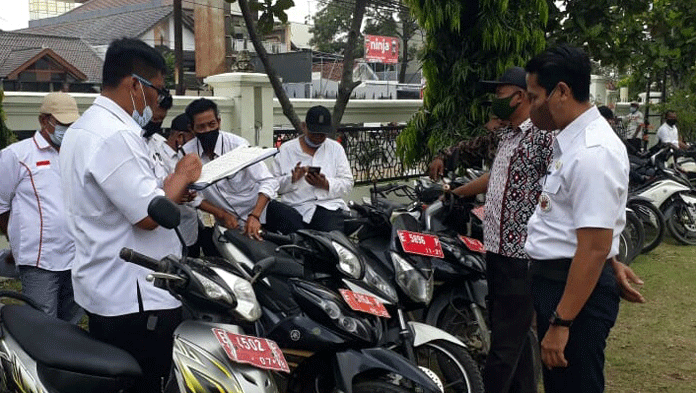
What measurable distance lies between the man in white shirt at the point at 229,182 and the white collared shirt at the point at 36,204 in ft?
3.47

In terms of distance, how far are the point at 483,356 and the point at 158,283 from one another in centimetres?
245

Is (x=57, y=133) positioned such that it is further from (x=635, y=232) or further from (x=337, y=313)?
(x=635, y=232)

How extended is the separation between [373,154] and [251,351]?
22.6 ft

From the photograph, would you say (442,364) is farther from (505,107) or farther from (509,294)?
(505,107)

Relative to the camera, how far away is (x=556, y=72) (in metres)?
2.53

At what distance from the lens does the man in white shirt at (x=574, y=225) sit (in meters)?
2.38

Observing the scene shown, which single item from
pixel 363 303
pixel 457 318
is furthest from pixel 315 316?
pixel 457 318

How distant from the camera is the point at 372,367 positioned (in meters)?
3.00

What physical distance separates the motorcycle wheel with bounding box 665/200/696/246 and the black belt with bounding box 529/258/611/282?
21.4 ft

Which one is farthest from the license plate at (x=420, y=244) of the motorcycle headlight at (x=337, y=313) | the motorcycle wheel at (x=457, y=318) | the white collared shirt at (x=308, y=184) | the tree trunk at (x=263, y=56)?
the tree trunk at (x=263, y=56)

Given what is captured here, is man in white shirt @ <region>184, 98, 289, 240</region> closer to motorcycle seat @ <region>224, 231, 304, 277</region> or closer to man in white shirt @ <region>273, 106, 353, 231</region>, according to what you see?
man in white shirt @ <region>273, 106, 353, 231</region>

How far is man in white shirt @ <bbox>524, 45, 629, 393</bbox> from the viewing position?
2.38 metres

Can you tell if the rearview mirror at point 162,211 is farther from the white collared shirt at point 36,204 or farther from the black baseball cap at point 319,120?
the black baseball cap at point 319,120

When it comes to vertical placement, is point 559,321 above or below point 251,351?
above
